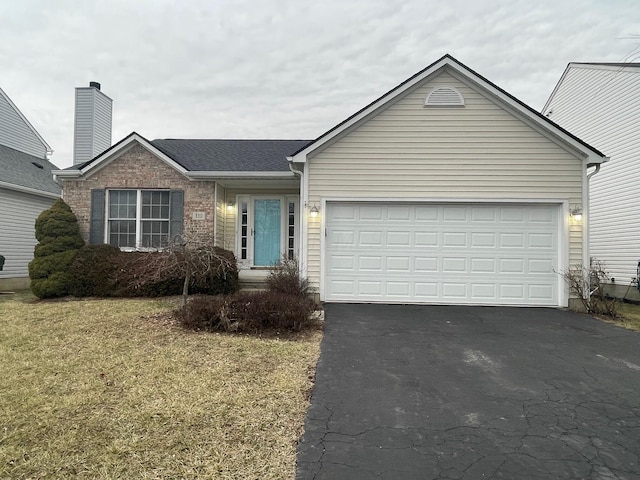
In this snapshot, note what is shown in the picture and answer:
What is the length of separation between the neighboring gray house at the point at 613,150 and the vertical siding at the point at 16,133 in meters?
22.4

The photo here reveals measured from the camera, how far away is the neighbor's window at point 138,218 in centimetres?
1081

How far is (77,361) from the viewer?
4.84m

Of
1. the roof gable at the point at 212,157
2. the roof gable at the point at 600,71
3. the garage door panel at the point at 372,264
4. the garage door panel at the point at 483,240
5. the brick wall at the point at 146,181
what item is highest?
the roof gable at the point at 600,71

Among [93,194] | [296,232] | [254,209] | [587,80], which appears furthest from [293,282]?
[587,80]

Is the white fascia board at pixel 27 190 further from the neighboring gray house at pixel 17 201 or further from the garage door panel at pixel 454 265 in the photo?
the garage door panel at pixel 454 265

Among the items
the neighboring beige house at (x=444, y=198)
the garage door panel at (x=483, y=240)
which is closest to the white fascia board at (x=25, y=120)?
the neighboring beige house at (x=444, y=198)

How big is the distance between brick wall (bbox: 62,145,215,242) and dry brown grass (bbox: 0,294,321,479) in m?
4.99

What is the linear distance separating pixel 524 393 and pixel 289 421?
259 centimetres

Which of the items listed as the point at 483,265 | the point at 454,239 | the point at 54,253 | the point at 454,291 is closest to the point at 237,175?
the point at 54,253

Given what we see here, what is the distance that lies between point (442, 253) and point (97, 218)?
952 cm

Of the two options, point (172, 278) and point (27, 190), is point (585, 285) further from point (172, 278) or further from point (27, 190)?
point (27, 190)

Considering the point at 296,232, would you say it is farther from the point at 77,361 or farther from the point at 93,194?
the point at 77,361

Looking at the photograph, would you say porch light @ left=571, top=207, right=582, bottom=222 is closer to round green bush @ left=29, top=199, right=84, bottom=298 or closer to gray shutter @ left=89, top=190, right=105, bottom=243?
gray shutter @ left=89, top=190, right=105, bottom=243

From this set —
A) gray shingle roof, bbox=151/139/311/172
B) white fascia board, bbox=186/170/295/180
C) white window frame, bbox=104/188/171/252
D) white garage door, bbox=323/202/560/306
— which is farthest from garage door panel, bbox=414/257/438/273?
white window frame, bbox=104/188/171/252
